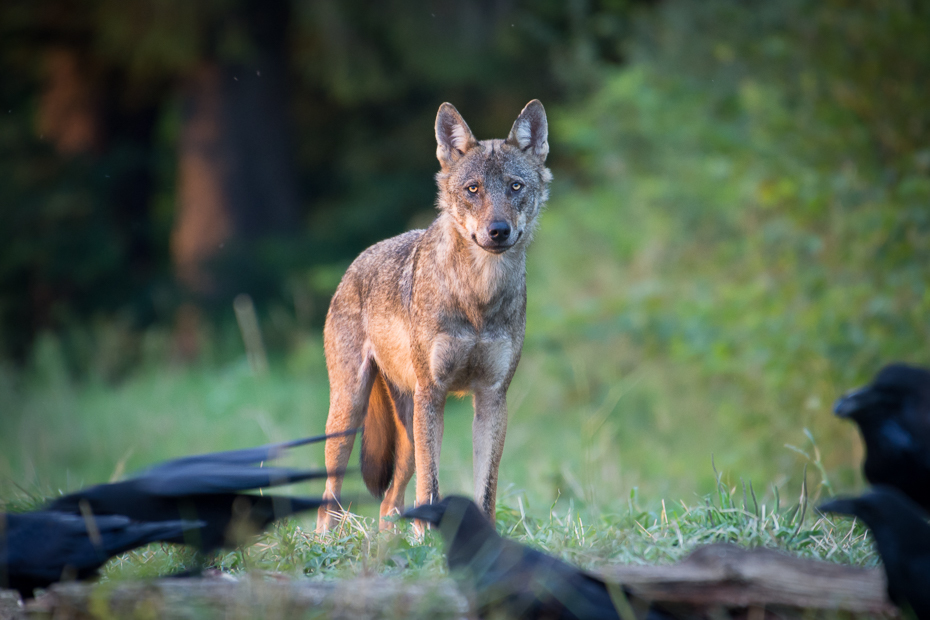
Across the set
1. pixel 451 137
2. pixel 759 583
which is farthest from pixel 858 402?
pixel 451 137

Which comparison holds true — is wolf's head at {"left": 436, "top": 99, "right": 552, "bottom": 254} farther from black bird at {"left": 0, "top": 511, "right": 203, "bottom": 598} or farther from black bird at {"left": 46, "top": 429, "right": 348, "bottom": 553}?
black bird at {"left": 0, "top": 511, "right": 203, "bottom": 598}

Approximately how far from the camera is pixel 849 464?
6.96 metres

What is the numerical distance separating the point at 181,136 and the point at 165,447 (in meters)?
7.46

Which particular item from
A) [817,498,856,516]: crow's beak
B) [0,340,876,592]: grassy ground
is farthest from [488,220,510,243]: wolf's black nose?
[817,498,856,516]: crow's beak

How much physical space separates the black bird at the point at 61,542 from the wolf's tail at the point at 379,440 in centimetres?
191

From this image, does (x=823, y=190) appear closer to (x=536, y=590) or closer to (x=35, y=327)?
(x=536, y=590)

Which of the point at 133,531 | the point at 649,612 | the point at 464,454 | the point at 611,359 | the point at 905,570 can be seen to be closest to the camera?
the point at 905,570

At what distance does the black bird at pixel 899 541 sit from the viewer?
2221mm

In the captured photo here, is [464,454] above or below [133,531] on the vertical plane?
below

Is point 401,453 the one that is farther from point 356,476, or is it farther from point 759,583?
point 759,583

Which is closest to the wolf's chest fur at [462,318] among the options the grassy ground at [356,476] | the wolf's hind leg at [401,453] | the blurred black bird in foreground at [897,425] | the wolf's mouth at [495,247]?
the wolf's mouth at [495,247]

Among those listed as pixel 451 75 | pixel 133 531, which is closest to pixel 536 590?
pixel 133 531

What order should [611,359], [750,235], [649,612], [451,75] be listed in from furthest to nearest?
[451,75], [611,359], [750,235], [649,612]

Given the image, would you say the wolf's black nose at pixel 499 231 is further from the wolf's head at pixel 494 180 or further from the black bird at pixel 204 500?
the black bird at pixel 204 500
